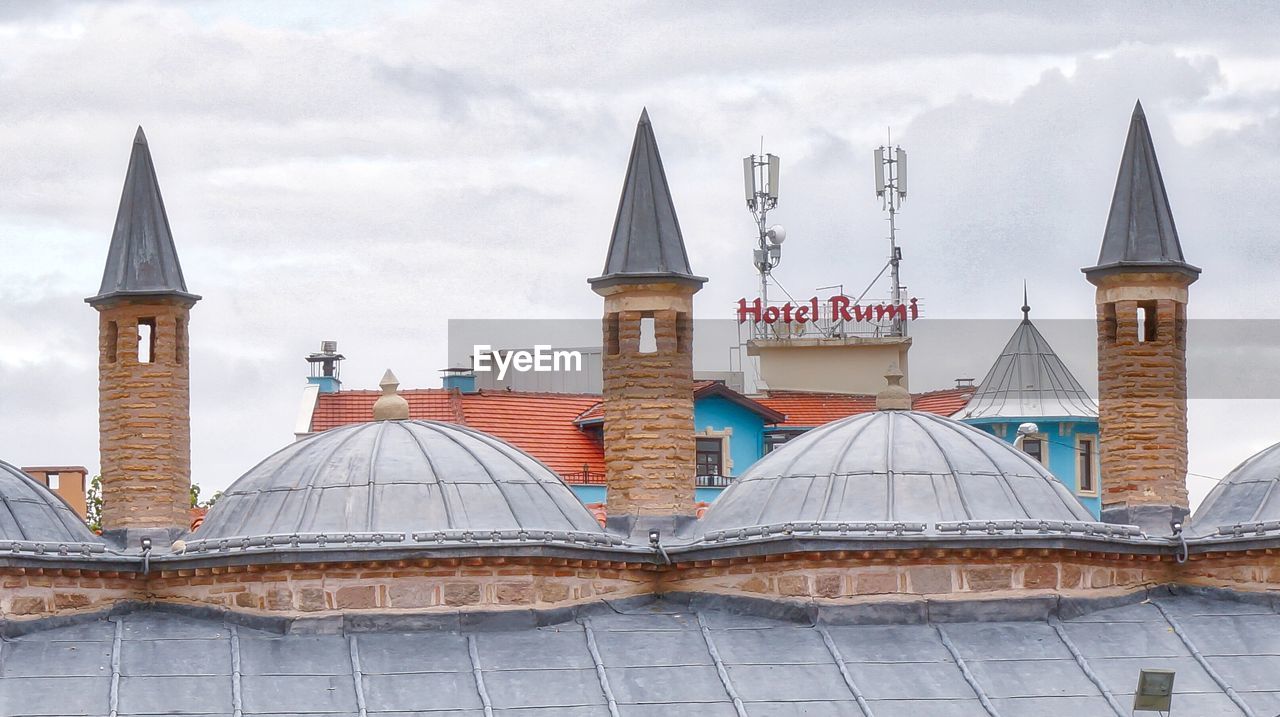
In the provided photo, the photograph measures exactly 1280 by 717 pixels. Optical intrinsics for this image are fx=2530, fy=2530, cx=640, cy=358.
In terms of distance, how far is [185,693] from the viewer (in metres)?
26.5

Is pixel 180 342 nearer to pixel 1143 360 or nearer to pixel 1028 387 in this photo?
pixel 1143 360

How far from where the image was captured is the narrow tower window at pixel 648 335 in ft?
99.0

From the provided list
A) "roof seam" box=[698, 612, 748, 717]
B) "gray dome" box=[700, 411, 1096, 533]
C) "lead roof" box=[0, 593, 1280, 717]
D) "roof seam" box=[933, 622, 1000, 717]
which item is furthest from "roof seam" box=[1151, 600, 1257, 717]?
"roof seam" box=[698, 612, 748, 717]

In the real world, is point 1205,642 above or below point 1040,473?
below

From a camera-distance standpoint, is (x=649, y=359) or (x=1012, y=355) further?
(x=1012, y=355)

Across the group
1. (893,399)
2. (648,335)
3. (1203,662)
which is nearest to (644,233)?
(648,335)

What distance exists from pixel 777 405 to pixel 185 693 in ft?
105

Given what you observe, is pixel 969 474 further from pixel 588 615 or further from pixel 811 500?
pixel 588 615

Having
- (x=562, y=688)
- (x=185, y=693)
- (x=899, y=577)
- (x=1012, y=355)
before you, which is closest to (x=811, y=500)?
(x=899, y=577)

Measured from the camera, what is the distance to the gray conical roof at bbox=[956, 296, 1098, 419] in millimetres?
54188

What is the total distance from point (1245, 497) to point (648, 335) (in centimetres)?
740

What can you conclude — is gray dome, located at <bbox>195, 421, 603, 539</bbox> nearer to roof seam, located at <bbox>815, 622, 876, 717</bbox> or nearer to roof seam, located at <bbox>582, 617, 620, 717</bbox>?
roof seam, located at <bbox>582, 617, 620, 717</bbox>

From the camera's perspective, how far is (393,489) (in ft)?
93.6

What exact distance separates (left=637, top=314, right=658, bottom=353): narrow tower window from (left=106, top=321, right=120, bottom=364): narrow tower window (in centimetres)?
630
